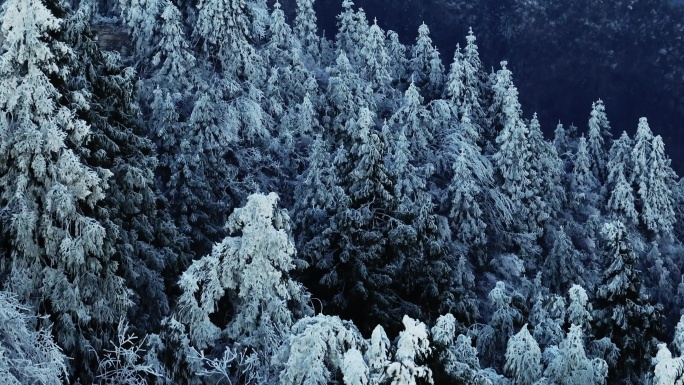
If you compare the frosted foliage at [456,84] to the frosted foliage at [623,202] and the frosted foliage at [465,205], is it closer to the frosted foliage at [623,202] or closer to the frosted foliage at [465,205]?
the frosted foliage at [465,205]

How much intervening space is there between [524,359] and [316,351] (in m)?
7.17

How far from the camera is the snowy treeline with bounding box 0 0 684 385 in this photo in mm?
15609

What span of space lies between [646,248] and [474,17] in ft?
265

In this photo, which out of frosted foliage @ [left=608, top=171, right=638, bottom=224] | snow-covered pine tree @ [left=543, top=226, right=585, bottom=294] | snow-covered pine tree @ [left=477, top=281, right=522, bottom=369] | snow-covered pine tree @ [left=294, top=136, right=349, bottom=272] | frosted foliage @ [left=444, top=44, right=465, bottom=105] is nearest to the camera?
snow-covered pine tree @ [left=477, top=281, right=522, bottom=369]

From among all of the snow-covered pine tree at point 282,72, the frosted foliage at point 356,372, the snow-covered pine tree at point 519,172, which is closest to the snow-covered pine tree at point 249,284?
the frosted foliage at point 356,372

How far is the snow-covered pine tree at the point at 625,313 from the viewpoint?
23297 mm

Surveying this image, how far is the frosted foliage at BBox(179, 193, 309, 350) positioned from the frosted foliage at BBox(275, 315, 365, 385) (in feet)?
6.07

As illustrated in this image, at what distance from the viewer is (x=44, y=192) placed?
17.6 m

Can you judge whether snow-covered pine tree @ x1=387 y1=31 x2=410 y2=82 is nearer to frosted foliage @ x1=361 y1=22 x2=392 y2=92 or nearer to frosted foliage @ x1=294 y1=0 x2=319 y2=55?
frosted foliage @ x1=361 y1=22 x2=392 y2=92

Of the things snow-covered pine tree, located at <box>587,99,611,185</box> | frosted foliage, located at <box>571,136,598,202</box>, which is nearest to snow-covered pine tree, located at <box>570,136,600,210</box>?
frosted foliage, located at <box>571,136,598,202</box>

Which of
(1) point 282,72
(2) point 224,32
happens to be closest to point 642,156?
(1) point 282,72

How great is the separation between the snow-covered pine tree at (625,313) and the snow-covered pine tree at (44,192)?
46.4ft

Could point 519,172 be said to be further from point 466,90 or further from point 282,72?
point 282,72

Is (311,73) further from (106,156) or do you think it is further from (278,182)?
(106,156)
